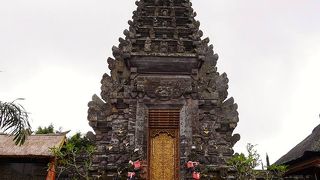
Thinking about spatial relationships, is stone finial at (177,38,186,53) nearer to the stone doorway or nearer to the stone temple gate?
the stone temple gate

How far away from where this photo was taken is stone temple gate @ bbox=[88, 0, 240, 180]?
42.1ft

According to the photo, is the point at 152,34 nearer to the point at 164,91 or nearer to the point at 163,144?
the point at 164,91

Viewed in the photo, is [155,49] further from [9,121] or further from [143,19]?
[9,121]

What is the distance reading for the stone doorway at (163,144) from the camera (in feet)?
41.6

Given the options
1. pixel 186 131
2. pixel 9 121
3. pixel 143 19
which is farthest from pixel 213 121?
pixel 9 121

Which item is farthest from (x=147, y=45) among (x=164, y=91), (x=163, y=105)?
(x=163, y=105)

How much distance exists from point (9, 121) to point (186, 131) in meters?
5.74

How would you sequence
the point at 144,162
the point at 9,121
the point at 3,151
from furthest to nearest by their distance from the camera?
1. the point at 3,151
2. the point at 144,162
3. the point at 9,121

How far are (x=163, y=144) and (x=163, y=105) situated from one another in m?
1.37

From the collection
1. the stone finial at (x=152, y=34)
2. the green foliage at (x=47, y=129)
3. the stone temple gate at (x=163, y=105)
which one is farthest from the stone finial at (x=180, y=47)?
the green foliage at (x=47, y=129)

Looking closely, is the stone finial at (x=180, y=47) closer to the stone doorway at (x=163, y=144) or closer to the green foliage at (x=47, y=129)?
the stone doorway at (x=163, y=144)

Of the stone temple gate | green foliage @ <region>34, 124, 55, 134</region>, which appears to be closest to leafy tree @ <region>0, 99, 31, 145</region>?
the stone temple gate

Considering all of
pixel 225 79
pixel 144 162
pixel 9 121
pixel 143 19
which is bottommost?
pixel 144 162

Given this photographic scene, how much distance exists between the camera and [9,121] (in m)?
10.9
